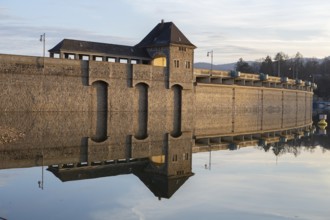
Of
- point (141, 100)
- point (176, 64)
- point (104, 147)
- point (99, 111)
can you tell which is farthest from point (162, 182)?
point (176, 64)

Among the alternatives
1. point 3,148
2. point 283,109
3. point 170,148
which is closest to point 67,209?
→ point 3,148

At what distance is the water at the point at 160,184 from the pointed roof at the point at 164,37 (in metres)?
27.0

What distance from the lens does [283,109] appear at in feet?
261

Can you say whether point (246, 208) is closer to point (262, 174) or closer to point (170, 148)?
point (262, 174)

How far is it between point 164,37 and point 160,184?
36842 millimetres

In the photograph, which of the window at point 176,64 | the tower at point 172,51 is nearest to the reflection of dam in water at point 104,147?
the tower at point 172,51

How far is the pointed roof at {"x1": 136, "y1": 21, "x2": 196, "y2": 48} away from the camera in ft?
164

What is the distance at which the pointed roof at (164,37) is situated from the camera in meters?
49.9

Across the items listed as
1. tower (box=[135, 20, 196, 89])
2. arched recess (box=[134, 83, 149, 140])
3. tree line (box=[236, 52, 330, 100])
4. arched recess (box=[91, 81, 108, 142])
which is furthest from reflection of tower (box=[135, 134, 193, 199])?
tree line (box=[236, 52, 330, 100])

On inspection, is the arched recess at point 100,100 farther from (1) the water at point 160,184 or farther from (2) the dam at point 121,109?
(1) the water at point 160,184

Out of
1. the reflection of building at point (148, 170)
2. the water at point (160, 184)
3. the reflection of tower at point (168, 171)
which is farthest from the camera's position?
the reflection of building at point (148, 170)

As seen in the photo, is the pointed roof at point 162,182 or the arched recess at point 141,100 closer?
the pointed roof at point 162,182

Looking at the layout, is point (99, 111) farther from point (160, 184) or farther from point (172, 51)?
point (160, 184)

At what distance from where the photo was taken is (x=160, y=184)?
15250 mm
